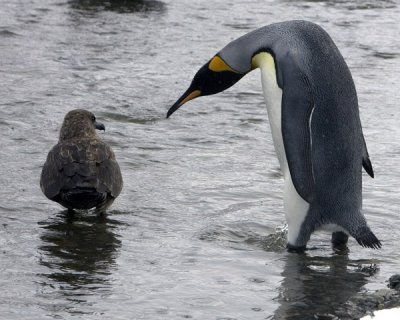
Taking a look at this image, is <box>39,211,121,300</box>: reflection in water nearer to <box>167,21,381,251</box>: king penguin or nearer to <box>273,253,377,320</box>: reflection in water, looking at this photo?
<box>273,253,377,320</box>: reflection in water

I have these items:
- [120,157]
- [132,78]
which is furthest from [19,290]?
[132,78]

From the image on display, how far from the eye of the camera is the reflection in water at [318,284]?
5.81 m

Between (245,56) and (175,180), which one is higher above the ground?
(245,56)

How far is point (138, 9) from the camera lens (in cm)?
1564

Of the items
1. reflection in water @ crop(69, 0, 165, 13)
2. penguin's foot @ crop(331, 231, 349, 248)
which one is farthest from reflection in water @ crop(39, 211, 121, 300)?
reflection in water @ crop(69, 0, 165, 13)

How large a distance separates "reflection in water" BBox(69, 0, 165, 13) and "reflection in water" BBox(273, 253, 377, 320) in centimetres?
902

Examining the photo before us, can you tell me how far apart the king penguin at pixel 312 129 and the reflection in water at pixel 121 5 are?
855 cm

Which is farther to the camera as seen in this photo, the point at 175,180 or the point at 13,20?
the point at 13,20

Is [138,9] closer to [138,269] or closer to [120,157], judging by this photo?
[120,157]

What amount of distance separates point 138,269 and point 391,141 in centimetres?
381

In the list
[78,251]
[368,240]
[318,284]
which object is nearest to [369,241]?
[368,240]

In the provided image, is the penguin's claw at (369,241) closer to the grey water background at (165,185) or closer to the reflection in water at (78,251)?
the grey water background at (165,185)

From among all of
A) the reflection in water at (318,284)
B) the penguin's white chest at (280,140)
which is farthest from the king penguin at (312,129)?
the reflection in water at (318,284)

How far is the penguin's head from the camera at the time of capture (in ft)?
23.7
